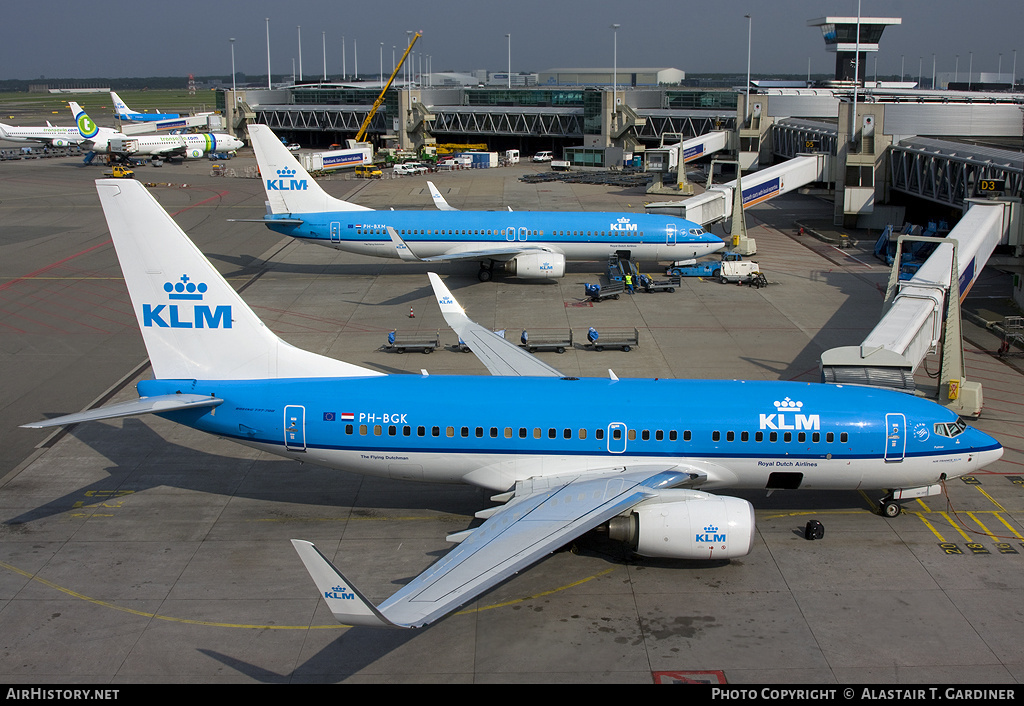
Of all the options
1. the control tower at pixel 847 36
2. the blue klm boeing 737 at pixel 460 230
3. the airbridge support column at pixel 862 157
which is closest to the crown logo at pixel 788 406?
the blue klm boeing 737 at pixel 460 230

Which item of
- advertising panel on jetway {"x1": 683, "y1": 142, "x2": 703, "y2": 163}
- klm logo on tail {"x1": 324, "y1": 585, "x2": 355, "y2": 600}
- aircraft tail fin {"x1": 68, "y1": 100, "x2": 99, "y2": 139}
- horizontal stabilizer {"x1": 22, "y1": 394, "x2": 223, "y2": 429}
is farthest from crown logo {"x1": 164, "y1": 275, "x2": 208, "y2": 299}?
aircraft tail fin {"x1": 68, "y1": 100, "x2": 99, "y2": 139}

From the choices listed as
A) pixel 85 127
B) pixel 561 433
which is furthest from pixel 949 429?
pixel 85 127

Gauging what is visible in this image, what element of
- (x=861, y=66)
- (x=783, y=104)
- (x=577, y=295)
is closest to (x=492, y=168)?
(x=783, y=104)

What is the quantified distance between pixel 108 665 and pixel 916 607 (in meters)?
17.9

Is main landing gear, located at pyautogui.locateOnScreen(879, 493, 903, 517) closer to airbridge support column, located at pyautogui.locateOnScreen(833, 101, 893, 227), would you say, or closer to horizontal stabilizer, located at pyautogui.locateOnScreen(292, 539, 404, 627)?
horizontal stabilizer, located at pyautogui.locateOnScreen(292, 539, 404, 627)

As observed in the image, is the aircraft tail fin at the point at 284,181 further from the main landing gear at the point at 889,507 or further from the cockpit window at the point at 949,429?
the cockpit window at the point at 949,429

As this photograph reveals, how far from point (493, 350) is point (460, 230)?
25.5m

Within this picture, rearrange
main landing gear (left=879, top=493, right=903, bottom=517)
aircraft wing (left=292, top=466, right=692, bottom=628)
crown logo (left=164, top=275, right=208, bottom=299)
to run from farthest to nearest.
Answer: main landing gear (left=879, top=493, right=903, bottom=517) → crown logo (left=164, top=275, right=208, bottom=299) → aircraft wing (left=292, top=466, right=692, bottom=628)

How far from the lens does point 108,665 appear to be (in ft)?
59.1

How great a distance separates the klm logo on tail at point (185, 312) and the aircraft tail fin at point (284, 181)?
30842 mm

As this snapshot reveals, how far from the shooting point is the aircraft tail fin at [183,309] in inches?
891

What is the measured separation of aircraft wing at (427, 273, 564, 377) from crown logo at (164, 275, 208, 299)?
9412mm

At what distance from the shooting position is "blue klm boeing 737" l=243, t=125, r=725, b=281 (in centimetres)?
5369

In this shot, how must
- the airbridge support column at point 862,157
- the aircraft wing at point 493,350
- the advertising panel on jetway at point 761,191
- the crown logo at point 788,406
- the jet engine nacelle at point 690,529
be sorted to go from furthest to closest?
the airbridge support column at point 862,157
the advertising panel on jetway at point 761,191
the aircraft wing at point 493,350
the crown logo at point 788,406
the jet engine nacelle at point 690,529
